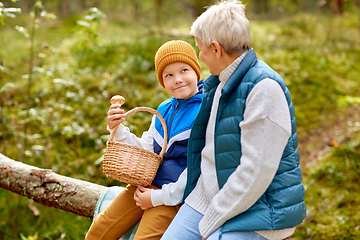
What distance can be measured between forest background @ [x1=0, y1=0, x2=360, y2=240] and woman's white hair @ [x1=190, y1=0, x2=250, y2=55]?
1.98m

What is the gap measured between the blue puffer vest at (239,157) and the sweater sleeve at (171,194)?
0.38m

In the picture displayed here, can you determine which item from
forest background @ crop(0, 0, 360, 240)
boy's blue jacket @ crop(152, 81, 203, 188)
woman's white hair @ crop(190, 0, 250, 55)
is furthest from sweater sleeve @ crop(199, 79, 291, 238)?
forest background @ crop(0, 0, 360, 240)

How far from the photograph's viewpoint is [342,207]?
3410 mm

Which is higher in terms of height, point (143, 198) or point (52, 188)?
point (143, 198)

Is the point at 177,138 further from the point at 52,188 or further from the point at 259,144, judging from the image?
the point at 52,188

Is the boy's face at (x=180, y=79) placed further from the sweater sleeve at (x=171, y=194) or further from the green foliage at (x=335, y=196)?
the green foliage at (x=335, y=196)

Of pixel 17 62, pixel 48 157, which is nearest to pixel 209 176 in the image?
pixel 48 157

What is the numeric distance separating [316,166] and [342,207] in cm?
74

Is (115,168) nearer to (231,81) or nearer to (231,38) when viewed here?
(231,81)

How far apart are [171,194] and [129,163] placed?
351 millimetres

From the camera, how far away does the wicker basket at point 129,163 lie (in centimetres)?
197

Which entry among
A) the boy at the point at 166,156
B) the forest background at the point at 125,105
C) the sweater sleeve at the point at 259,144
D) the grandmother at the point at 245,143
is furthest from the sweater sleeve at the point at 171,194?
the forest background at the point at 125,105

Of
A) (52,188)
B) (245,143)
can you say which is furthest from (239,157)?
(52,188)

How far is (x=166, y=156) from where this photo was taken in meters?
2.19
